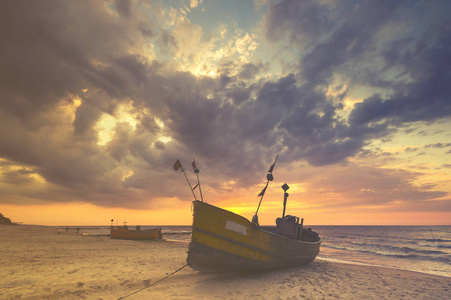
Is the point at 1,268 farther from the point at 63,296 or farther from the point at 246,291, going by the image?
the point at 246,291

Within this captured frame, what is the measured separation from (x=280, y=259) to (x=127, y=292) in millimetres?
8607


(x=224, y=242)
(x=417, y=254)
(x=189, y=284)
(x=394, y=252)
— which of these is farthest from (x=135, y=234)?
(x=417, y=254)

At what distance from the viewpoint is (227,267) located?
441 inches

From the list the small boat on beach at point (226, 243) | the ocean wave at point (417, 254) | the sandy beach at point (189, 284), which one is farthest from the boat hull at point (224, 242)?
the ocean wave at point (417, 254)

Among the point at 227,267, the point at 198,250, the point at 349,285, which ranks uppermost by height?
the point at 198,250

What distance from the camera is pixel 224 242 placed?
11.1 m

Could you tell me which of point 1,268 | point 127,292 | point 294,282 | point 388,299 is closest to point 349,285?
point 388,299

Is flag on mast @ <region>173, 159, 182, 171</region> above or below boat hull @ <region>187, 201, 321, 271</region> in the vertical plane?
above

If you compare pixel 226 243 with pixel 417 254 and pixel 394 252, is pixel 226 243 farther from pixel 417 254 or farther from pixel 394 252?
pixel 394 252

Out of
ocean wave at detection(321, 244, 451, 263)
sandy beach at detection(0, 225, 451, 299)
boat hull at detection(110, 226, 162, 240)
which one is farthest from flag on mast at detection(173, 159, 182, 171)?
boat hull at detection(110, 226, 162, 240)

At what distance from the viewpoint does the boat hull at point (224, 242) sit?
35.7 ft

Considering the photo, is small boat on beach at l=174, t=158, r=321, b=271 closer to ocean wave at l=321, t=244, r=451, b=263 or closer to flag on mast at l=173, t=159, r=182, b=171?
flag on mast at l=173, t=159, r=182, b=171

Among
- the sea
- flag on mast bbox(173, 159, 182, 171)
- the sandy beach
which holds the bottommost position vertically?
the sea

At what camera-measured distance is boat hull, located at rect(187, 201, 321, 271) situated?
1087cm
